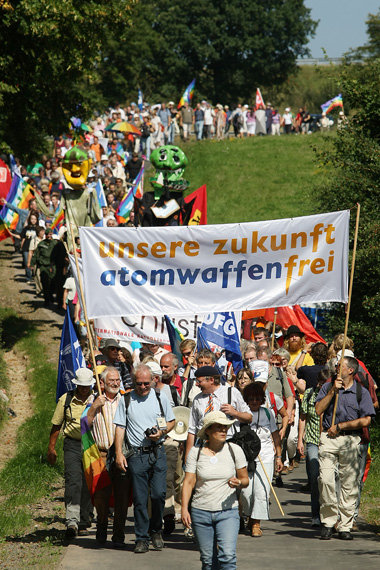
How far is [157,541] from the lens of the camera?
9.79 metres

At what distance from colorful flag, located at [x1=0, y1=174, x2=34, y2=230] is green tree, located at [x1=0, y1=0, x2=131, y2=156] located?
2088 mm

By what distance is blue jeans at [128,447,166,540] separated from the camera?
962 cm

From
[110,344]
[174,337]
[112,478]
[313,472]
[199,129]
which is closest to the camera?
[112,478]

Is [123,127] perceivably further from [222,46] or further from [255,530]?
[222,46]

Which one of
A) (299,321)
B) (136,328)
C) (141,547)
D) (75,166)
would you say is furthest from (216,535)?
(75,166)

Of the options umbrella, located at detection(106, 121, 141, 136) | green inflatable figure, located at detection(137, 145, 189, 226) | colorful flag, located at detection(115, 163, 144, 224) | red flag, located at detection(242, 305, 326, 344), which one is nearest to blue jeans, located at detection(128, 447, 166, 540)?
red flag, located at detection(242, 305, 326, 344)

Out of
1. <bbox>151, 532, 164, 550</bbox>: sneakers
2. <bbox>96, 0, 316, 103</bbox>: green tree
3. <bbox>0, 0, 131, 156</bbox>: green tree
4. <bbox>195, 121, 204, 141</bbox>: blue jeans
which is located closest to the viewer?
<bbox>151, 532, 164, 550</bbox>: sneakers

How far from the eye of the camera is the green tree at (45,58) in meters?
19.2

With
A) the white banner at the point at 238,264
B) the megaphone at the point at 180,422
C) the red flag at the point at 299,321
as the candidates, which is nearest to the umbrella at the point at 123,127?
the red flag at the point at 299,321

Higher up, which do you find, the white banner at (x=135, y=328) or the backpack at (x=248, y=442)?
the white banner at (x=135, y=328)

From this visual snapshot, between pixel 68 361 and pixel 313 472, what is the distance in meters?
2.94

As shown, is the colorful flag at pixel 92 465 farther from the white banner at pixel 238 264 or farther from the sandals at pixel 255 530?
the sandals at pixel 255 530

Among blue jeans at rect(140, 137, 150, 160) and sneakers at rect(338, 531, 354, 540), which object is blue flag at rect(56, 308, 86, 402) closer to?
sneakers at rect(338, 531, 354, 540)

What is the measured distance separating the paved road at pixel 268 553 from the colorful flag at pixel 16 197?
48.4 feet
